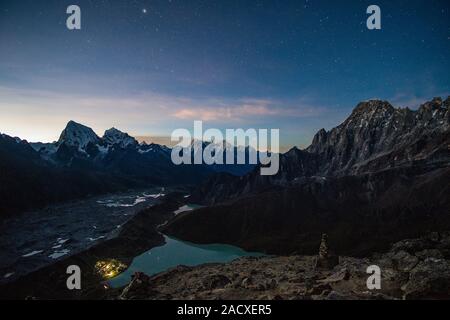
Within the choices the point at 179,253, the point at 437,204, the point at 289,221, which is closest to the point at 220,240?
the point at 179,253

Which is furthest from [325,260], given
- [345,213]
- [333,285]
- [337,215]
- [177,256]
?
[345,213]

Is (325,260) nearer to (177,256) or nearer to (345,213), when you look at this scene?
(177,256)

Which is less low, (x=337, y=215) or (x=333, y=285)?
(x=333, y=285)

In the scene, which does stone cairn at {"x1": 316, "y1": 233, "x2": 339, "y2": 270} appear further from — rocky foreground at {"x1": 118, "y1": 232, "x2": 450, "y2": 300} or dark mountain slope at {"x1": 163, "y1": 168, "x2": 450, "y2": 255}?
dark mountain slope at {"x1": 163, "y1": 168, "x2": 450, "y2": 255}

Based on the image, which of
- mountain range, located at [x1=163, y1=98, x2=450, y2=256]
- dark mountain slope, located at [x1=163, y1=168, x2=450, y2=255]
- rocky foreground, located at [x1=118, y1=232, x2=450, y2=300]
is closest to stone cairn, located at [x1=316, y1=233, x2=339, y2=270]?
rocky foreground, located at [x1=118, y1=232, x2=450, y2=300]

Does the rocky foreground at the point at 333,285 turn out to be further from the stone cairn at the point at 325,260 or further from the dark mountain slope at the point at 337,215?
the dark mountain slope at the point at 337,215

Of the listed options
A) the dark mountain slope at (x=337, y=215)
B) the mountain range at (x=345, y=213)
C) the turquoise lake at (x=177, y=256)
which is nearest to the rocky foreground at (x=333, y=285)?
the turquoise lake at (x=177, y=256)

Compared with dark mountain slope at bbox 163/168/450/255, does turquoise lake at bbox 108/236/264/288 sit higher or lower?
lower

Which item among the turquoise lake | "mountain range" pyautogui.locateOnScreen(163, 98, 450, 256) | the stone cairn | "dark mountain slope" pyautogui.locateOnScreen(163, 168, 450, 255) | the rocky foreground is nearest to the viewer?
the rocky foreground

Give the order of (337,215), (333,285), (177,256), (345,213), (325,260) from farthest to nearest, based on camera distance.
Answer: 1. (345,213)
2. (337,215)
3. (177,256)
4. (325,260)
5. (333,285)

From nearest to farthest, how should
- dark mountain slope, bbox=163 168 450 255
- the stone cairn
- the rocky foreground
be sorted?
the rocky foreground
the stone cairn
dark mountain slope, bbox=163 168 450 255

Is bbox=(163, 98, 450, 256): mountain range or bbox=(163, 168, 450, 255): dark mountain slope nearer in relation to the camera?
bbox=(163, 168, 450, 255): dark mountain slope
